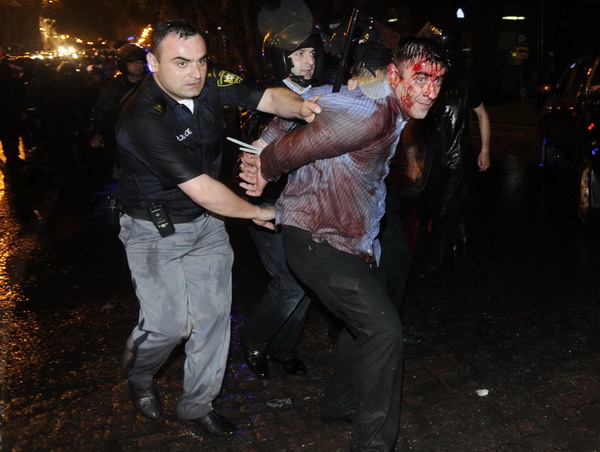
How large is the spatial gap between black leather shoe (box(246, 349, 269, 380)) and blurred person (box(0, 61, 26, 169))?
38.5 ft

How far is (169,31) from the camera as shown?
3.55m

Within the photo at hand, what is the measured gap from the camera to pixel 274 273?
4.61 m

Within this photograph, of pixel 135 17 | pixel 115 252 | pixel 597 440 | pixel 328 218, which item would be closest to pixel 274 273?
pixel 328 218

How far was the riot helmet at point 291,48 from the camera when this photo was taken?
15.0 ft

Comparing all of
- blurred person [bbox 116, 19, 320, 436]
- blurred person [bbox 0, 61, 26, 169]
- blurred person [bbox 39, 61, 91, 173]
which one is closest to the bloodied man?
blurred person [bbox 116, 19, 320, 436]

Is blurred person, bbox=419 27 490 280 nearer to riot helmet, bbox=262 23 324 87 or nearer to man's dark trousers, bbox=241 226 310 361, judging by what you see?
riot helmet, bbox=262 23 324 87

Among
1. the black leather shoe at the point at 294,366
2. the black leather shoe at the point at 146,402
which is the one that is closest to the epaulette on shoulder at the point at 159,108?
the black leather shoe at the point at 146,402

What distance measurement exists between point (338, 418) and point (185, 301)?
960 millimetres

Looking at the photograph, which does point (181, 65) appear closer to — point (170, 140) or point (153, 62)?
point (153, 62)

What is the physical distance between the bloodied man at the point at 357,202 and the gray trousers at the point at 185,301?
0.54 m

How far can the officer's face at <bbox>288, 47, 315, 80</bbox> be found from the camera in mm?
4562

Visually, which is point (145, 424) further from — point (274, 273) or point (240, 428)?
point (274, 273)

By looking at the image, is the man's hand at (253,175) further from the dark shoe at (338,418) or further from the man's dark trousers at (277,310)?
the dark shoe at (338,418)

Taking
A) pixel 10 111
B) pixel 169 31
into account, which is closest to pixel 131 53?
pixel 169 31
